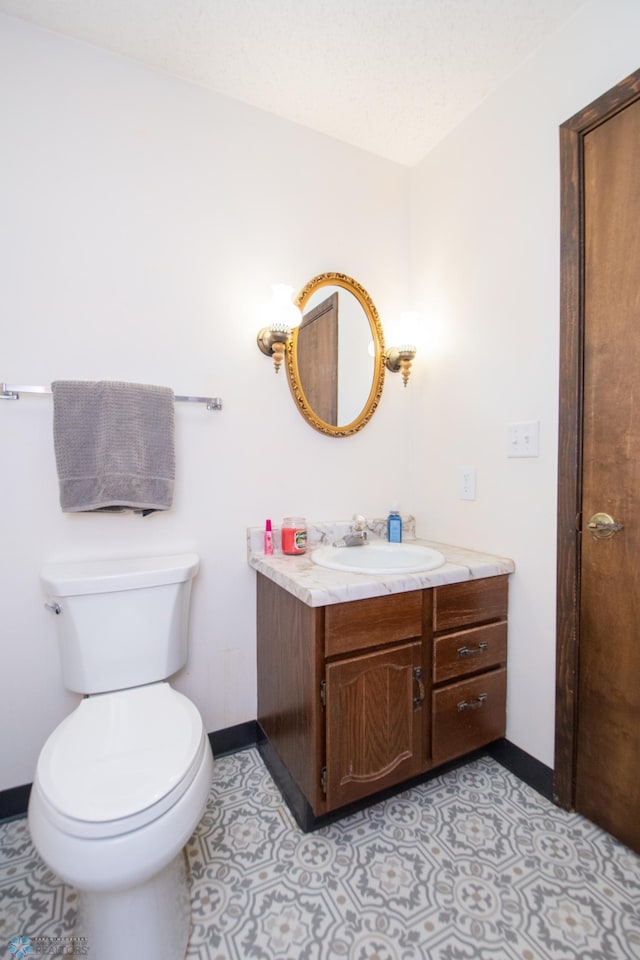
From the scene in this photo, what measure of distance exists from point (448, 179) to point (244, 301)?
1.02 meters

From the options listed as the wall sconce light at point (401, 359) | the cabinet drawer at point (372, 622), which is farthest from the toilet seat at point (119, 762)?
the wall sconce light at point (401, 359)

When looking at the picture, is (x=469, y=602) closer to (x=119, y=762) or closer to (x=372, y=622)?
(x=372, y=622)

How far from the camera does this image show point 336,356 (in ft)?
5.88

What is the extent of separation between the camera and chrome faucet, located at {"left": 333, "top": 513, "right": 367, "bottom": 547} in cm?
168

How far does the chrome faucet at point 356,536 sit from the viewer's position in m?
1.68

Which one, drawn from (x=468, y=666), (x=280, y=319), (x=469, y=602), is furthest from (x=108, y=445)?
(x=468, y=666)

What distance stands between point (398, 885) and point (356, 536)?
1.03 m

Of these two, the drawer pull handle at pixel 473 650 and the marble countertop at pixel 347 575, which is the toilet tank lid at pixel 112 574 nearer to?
the marble countertop at pixel 347 575

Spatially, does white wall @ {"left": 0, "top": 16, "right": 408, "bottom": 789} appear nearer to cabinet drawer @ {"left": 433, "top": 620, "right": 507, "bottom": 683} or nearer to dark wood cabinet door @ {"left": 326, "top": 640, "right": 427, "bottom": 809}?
dark wood cabinet door @ {"left": 326, "top": 640, "right": 427, "bottom": 809}

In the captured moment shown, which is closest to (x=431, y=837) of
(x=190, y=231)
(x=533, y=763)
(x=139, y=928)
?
(x=533, y=763)

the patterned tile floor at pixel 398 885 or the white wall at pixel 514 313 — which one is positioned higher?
the white wall at pixel 514 313

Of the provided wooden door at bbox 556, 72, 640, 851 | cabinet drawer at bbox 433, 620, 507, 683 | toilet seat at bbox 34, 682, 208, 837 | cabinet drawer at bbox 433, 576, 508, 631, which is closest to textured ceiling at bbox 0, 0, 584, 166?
wooden door at bbox 556, 72, 640, 851

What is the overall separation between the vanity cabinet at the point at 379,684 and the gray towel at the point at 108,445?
0.58 m

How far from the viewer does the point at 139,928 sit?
88cm
